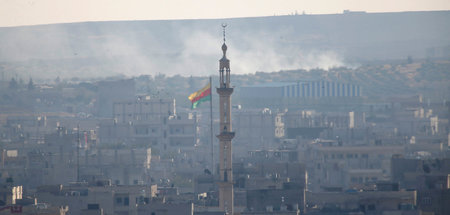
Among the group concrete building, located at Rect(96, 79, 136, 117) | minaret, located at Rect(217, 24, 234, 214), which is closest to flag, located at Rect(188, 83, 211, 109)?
minaret, located at Rect(217, 24, 234, 214)

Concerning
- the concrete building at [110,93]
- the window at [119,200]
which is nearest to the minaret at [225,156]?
the window at [119,200]

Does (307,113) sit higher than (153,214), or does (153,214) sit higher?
(307,113)

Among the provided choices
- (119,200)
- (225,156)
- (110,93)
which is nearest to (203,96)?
(119,200)

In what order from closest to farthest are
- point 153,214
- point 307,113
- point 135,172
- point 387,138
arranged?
1. point 153,214
2. point 135,172
3. point 387,138
4. point 307,113

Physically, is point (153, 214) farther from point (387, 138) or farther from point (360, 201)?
point (387, 138)

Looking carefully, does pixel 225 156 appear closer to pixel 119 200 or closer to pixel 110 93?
pixel 119 200

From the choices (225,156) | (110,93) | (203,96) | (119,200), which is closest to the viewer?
(225,156)

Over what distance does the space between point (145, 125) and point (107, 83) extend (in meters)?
40.3

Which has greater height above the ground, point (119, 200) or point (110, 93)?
point (110, 93)

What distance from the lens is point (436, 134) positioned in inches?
5792

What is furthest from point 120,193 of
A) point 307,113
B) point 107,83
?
point 107,83

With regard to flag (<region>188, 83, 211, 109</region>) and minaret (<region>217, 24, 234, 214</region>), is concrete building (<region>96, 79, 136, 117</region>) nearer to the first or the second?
flag (<region>188, 83, 211, 109</region>)

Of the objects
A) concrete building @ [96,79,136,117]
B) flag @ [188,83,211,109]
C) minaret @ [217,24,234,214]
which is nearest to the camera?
minaret @ [217,24,234,214]

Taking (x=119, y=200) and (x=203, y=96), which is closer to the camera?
(x=119, y=200)
